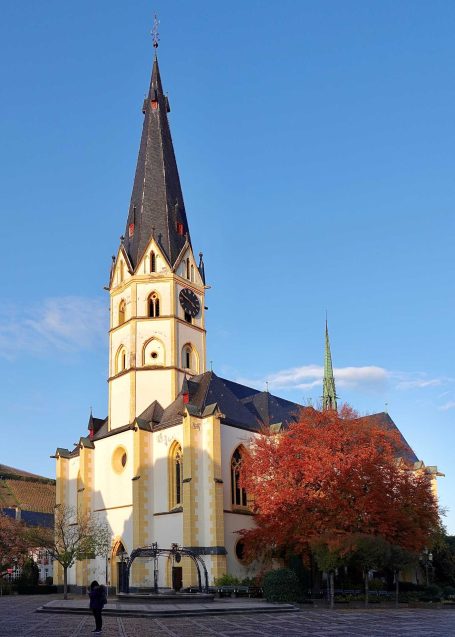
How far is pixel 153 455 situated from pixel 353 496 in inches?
573

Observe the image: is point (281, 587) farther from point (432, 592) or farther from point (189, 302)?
point (189, 302)

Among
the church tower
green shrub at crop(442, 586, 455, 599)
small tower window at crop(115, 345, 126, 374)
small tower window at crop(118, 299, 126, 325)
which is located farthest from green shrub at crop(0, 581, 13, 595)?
green shrub at crop(442, 586, 455, 599)

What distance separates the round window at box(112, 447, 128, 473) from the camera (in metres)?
49.4

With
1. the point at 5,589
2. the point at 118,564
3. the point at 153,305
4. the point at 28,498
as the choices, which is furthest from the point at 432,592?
the point at 28,498

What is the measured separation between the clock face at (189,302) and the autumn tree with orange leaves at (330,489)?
48.5ft

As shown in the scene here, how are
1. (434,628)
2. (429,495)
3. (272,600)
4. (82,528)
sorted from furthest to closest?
(82,528), (429,495), (272,600), (434,628)

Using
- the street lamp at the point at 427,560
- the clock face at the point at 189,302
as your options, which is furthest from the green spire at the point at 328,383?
the clock face at the point at 189,302

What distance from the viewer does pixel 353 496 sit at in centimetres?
3853

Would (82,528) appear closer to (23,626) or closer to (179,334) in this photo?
(179,334)

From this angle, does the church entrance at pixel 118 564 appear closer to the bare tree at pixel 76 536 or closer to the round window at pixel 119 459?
the bare tree at pixel 76 536

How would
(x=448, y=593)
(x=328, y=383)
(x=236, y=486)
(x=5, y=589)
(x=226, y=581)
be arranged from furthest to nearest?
(x=328, y=383) < (x=5, y=589) < (x=448, y=593) < (x=236, y=486) < (x=226, y=581)

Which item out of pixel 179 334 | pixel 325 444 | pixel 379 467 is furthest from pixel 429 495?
pixel 179 334

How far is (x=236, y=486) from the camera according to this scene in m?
46.0

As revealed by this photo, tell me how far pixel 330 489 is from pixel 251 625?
46.1ft
